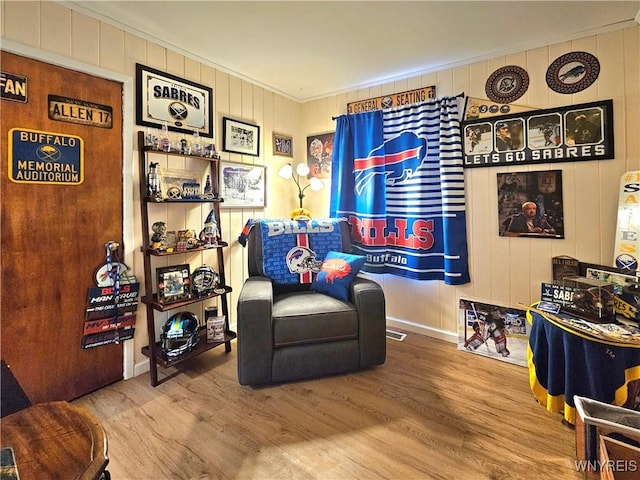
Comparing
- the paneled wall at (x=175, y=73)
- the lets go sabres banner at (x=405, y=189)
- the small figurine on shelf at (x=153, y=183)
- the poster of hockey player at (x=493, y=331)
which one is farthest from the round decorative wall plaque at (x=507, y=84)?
the small figurine on shelf at (x=153, y=183)

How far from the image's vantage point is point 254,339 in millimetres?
2000

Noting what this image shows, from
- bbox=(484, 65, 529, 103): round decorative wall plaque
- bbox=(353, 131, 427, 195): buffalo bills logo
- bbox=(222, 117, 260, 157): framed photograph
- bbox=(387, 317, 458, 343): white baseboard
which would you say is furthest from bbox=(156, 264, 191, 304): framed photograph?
bbox=(484, 65, 529, 103): round decorative wall plaque

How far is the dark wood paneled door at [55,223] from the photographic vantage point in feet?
5.50

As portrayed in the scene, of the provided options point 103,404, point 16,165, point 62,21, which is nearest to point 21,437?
point 103,404

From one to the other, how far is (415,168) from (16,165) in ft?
8.66

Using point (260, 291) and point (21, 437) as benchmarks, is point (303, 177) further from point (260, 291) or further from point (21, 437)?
point (21, 437)

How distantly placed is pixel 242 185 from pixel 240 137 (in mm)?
420

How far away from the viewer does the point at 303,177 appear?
11.7 feet

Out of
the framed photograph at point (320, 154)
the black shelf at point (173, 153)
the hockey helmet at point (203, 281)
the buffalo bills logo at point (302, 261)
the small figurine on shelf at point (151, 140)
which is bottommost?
the hockey helmet at point (203, 281)

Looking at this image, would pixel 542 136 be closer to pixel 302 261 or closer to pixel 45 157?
pixel 302 261

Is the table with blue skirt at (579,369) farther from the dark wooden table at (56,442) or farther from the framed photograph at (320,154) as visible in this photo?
the framed photograph at (320,154)

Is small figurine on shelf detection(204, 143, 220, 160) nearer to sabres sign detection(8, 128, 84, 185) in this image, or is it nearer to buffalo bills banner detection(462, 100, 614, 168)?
sabres sign detection(8, 128, 84, 185)

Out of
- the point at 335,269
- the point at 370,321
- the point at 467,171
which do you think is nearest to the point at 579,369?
the point at 370,321

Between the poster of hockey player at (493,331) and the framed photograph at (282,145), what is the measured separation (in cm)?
220
